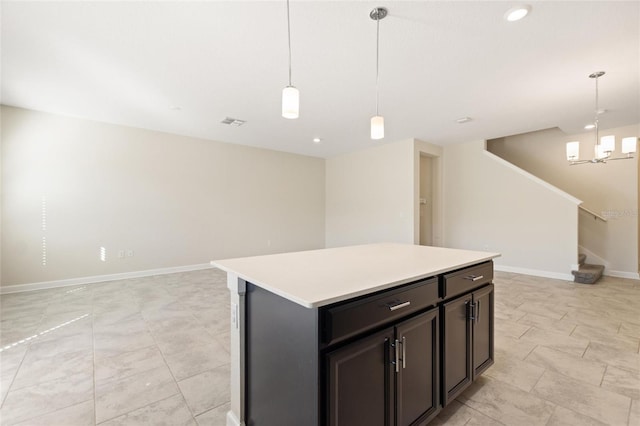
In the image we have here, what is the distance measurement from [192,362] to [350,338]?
1.74 meters

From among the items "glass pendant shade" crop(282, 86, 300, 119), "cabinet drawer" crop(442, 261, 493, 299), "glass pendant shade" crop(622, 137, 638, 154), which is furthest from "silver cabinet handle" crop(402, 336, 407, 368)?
"glass pendant shade" crop(622, 137, 638, 154)

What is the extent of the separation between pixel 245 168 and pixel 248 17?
4.32m

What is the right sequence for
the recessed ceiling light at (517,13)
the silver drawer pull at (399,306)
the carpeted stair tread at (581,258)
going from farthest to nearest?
the carpeted stair tread at (581,258)
the recessed ceiling light at (517,13)
the silver drawer pull at (399,306)

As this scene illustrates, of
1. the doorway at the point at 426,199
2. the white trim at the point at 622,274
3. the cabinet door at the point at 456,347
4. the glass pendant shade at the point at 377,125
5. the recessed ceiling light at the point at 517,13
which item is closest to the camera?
the cabinet door at the point at 456,347

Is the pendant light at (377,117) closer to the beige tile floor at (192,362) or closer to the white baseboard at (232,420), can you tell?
the beige tile floor at (192,362)

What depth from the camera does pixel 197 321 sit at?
9.94 ft

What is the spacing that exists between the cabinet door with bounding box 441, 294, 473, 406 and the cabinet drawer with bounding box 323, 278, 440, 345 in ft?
0.74

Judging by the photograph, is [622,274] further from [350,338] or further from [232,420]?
[232,420]

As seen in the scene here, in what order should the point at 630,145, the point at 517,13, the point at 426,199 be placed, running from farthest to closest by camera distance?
1. the point at 426,199
2. the point at 630,145
3. the point at 517,13

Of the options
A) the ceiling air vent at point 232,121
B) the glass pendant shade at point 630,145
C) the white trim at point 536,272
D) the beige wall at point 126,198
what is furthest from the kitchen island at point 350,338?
the white trim at point 536,272

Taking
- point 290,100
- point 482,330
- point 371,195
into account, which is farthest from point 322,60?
point 371,195

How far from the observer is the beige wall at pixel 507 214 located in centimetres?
496

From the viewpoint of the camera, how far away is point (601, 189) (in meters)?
5.31

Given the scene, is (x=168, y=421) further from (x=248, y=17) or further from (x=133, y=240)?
(x=133, y=240)
